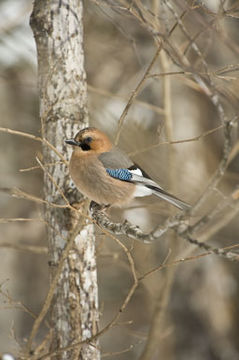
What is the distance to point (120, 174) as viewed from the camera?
5.06m

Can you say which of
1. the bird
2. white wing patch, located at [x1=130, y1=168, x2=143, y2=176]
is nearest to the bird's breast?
Result: the bird

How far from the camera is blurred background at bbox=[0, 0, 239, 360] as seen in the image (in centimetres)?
745

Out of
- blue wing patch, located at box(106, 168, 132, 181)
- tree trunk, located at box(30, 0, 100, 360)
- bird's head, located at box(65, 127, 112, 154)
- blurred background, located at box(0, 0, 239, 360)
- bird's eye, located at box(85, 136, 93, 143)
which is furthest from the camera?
blurred background, located at box(0, 0, 239, 360)

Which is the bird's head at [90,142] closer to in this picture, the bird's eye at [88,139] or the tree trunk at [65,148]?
the bird's eye at [88,139]

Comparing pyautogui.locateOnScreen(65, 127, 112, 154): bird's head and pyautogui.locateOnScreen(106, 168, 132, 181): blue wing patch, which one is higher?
pyautogui.locateOnScreen(65, 127, 112, 154): bird's head

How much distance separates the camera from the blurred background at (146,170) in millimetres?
7453

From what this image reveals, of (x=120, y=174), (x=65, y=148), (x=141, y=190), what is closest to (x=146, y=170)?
(x=141, y=190)

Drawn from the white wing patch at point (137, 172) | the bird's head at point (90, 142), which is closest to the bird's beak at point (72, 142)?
the bird's head at point (90, 142)

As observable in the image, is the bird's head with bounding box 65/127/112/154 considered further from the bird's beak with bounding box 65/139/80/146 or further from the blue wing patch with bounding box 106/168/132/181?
the blue wing patch with bounding box 106/168/132/181

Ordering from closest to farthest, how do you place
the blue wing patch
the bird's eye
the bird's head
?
the bird's head < the bird's eye < the blue wing patch

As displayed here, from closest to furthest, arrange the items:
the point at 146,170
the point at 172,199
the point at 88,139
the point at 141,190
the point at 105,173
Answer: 1. the point at 172,199
2. the point at 88,139
3. the point at 105,173
4. the point at 141,190
5. the point at 146,170

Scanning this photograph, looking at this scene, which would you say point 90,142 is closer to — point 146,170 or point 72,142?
point 72,142

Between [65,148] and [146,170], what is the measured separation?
2651 millimetres

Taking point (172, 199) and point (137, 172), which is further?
point (137, 172)
